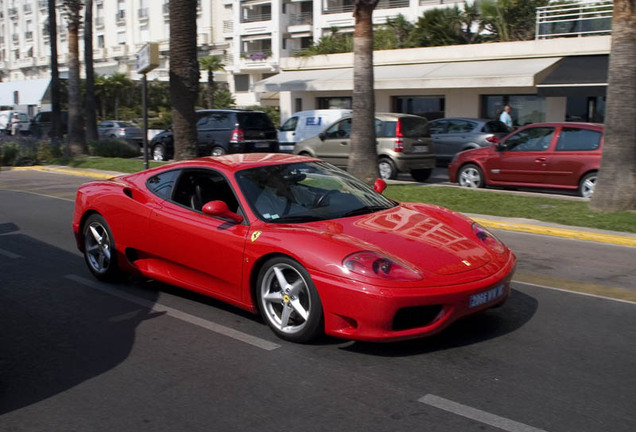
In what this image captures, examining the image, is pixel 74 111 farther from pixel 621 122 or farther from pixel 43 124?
pixel 621 122

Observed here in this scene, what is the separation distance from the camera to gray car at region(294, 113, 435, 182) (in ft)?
54.9

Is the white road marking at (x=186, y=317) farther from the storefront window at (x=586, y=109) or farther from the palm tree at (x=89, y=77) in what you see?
the storefront window at (x=586, y=109)

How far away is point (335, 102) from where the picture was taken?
111ft

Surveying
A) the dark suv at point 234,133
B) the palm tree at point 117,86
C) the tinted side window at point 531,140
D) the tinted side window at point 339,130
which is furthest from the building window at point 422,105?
the palm tree at point 117,86

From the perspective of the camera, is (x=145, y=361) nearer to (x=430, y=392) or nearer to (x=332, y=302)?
(x=332, y=302)

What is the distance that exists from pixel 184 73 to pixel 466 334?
1232cm

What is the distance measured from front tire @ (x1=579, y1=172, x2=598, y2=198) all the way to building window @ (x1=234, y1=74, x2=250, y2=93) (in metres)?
46.8

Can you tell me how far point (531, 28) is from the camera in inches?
1256

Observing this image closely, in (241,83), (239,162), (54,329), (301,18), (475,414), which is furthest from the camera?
(241,83)

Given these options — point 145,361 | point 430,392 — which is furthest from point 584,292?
point 145,361

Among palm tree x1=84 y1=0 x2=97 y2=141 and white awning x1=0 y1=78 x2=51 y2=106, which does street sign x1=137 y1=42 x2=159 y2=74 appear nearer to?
palm tree x1=84 y1=0 x2=97 y2=141

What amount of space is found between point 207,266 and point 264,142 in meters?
15.2

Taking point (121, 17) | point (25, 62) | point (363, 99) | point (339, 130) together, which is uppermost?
point (121, 17)

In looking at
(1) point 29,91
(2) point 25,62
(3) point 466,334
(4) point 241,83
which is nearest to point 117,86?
(1) point 29,91
